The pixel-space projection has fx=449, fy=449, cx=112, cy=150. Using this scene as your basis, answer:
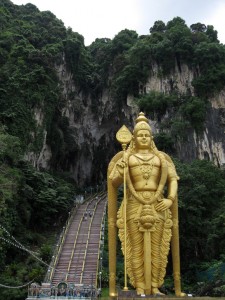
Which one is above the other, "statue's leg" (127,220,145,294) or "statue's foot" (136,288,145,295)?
"statue's leg" (127,220,145,294)

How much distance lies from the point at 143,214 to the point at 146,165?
0.76 metres

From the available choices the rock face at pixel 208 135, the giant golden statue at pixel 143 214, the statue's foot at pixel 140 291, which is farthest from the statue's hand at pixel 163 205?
the rock face at pixel 208 135

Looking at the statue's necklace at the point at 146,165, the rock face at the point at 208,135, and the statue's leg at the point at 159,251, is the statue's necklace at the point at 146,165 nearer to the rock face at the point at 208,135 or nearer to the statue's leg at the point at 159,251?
the statue's leg at the point at 159,251

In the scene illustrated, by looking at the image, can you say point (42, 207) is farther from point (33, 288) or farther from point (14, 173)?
point (33, 288)

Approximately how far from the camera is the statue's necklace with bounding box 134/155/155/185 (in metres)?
6.45

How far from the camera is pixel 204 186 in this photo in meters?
15.8

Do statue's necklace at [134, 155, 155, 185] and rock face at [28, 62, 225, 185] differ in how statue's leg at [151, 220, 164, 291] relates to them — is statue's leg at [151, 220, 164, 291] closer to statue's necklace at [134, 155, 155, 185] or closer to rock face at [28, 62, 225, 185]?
statue's necklace at [134, 155, 155, 185]

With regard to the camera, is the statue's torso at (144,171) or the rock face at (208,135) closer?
the statue's torso at (144,171)

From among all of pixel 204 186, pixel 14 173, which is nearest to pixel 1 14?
pixel 14 173

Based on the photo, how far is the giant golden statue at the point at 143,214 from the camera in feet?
20.1

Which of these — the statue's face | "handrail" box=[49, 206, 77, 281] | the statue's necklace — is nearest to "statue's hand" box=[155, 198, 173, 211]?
the statue's necklace

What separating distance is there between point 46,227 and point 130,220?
11.7 metres

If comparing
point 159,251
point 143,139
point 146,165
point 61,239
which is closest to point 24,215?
point 61,239

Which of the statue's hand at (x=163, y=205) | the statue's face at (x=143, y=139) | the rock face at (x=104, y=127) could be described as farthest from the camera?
the rock face at (x=104, y=127)
